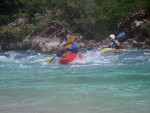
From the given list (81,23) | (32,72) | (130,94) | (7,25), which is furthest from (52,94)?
(7,25)

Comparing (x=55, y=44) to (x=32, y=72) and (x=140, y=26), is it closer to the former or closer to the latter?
(x=140, y=26)

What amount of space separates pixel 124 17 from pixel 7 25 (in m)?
7.58

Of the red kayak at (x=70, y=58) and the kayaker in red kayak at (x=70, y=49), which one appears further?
the kayaker in red kayak at (x=70, y=49)

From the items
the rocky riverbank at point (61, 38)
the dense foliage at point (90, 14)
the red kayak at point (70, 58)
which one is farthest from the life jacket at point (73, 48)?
the dense foliage at point (90, 14)

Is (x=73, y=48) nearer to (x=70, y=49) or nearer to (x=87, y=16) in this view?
(x=70, y=49)

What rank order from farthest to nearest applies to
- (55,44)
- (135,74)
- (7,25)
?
(7,25), (55,44), (135,74)

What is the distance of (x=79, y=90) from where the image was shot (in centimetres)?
737

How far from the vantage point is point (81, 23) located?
64.1 ft

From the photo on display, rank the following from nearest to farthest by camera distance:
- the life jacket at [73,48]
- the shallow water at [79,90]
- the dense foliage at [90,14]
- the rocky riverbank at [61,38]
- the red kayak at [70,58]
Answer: the shallow water at [79,90]
the red kayak at [70,58]
the life jacket at [73,48]
the rocky riverbank at [61,38]
the dense foliage at [90,14]

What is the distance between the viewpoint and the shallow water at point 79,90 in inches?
225

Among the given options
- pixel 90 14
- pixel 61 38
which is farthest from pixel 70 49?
pixel 90 14

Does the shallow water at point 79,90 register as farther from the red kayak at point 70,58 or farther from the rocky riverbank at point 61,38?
the rocky riverbank at point 61,38

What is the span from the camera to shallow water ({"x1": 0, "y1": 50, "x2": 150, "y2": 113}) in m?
5.71

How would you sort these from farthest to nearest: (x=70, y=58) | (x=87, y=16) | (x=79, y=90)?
1. (x=87, y=16)
2. (x=70, y=58)
3. (x=79, y=90)
